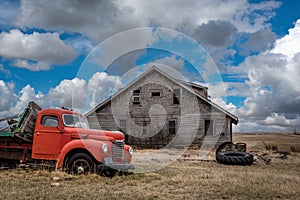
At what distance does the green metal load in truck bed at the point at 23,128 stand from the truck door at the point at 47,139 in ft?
1.02

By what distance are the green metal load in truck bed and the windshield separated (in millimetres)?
1255

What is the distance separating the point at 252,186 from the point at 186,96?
1947 cm

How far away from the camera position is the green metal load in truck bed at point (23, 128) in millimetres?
11422

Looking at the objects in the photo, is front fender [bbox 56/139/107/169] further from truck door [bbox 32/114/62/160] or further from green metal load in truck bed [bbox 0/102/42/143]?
green metal load in truck bed [bbox 0/102/42/143]

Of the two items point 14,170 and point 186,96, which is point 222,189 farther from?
point 186,96

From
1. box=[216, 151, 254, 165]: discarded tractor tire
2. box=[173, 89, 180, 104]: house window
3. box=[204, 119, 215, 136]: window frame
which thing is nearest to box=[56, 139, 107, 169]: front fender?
box=[216, 151, 254, 165]: discarded tractor tire

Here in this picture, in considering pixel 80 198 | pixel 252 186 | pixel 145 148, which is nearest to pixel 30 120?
pixel 80 198

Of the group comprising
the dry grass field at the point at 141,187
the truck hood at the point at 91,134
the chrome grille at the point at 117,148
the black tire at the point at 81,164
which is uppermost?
the truck hood at the point at 91,134

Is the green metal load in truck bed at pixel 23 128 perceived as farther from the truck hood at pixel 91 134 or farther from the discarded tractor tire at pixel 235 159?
the discarded tractor tire at pixel 235 159

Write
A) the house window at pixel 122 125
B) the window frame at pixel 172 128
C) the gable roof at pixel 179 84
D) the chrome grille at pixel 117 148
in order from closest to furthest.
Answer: the chrome grille at pixel 117 148 → the gable roof at pixel 179 84 → the window frame at pixel 172 128 → the house window at pixel 122 125

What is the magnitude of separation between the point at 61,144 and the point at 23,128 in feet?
4.98

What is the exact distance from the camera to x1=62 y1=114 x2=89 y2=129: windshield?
38.5 ft

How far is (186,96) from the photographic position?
28.5 metres

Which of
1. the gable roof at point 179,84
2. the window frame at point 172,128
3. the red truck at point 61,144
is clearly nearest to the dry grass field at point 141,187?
the red truck at point 61,144
